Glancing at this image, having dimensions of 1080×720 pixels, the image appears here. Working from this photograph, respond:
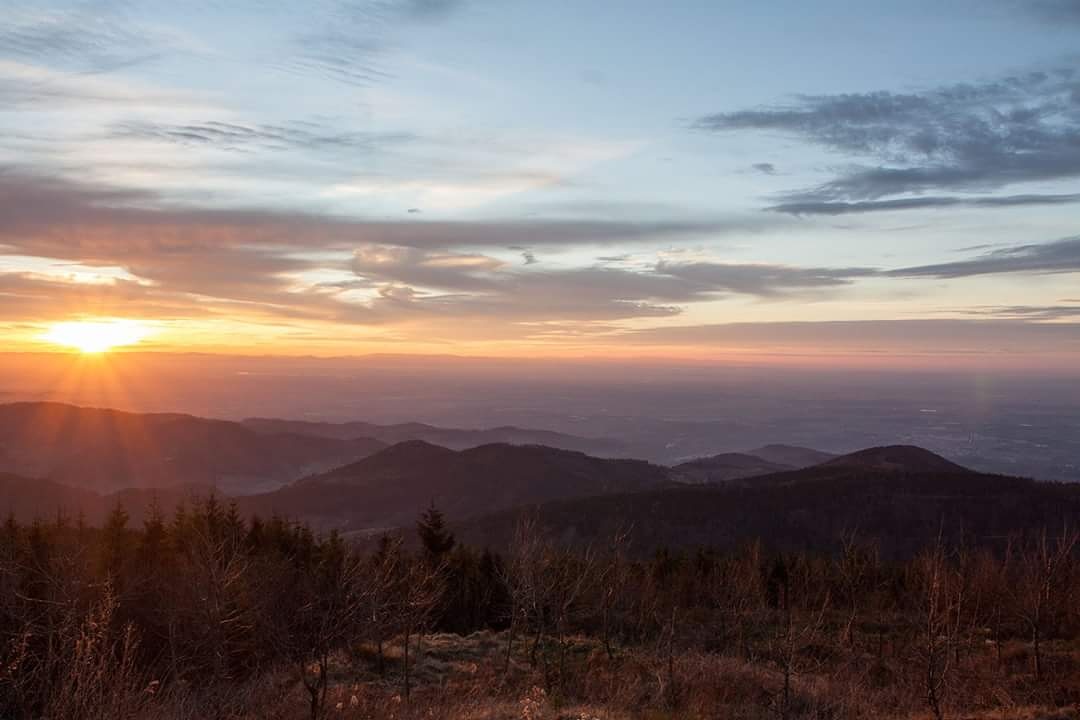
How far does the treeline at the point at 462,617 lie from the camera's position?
11133mm

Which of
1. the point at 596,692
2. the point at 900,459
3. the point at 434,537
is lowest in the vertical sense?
the point at 900,459

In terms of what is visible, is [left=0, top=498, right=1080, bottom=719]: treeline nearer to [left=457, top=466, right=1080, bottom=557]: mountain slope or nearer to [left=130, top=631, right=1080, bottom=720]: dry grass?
[left=130, top=631, right=1080, bottom=720]: dry grass

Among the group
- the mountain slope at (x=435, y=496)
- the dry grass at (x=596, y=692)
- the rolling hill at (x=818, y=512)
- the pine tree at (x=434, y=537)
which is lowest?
the mountain slope at (x=435, y=496)

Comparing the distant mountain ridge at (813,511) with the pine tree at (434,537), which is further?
the distant mountain ridge at (813,511)

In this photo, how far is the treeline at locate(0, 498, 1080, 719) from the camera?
11133mm

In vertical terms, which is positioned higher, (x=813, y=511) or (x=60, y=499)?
(x=813, y=511)

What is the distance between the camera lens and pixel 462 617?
4028 cm

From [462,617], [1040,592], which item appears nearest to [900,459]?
[462,617]

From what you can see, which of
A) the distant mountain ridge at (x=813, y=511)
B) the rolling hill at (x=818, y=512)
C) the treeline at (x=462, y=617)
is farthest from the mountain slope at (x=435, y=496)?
the treeline at (x=462, y=617)

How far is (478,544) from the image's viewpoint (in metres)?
107

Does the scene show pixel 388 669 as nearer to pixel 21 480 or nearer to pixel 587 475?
pixel 587 475

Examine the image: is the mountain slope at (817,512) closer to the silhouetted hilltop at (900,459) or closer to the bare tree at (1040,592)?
the silhouetted hilltop at (900,459)

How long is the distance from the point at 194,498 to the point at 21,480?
18533cm

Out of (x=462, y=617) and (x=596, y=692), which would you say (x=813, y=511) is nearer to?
(x=462, y=617)
